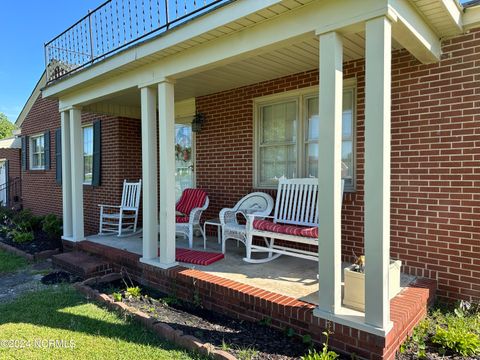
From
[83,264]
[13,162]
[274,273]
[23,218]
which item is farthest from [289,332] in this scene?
[13,162]

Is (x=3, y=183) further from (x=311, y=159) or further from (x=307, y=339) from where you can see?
(x=307, y=339)

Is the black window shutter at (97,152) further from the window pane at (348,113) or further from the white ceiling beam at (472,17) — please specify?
the white ceiling beam at (472,17)

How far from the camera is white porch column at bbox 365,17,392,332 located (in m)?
2.30

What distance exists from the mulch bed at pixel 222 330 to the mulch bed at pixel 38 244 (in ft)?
10.2

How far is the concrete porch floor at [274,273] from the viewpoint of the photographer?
318 cm

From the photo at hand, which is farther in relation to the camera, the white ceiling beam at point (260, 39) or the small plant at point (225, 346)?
the small plant at point (225, 346)

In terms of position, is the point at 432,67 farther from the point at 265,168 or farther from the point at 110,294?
the point at 110,294

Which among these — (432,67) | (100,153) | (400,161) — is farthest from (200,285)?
(100,153)

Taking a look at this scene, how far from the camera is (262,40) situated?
9.61 ft

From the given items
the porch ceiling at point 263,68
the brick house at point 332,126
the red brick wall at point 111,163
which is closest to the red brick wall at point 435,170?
the brick house at point 332,126

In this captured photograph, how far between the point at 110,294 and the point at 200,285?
1143 mm

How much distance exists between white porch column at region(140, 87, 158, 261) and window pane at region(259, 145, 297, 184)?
5.50ft

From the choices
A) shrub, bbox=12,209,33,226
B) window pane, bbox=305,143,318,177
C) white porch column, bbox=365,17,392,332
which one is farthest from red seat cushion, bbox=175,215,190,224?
shrub, bbox=12,209,33,226

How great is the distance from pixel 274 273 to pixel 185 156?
132 inches
